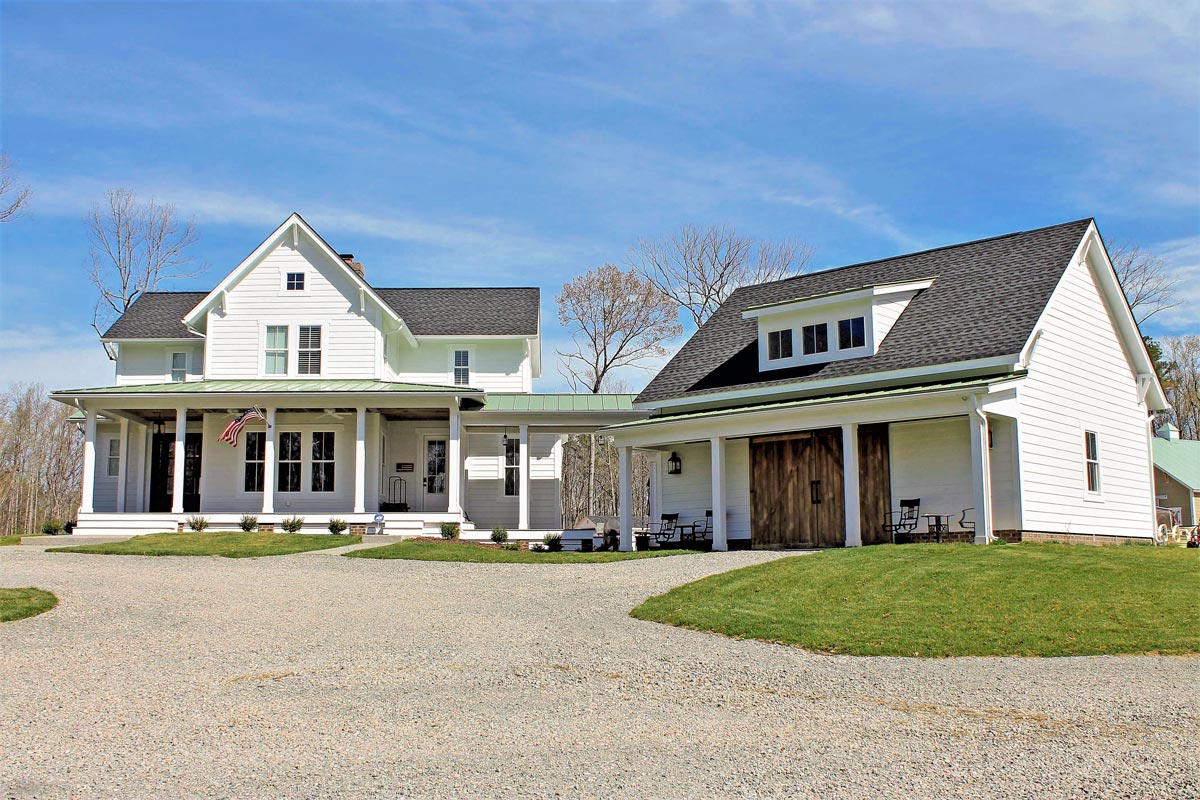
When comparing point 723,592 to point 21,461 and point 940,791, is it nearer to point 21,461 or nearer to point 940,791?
point 940,791

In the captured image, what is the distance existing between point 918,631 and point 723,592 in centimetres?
328

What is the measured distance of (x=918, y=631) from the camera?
11.6 metres

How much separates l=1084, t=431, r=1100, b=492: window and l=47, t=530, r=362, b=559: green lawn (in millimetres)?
15616

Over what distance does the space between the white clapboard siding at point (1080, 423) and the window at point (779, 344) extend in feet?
17.7

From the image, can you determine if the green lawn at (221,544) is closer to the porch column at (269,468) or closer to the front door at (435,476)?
the porch column at (269,468)

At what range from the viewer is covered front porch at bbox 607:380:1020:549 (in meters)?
19.0

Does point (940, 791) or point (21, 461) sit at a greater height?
point (21, 461)

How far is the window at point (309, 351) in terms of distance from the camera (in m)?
29.0

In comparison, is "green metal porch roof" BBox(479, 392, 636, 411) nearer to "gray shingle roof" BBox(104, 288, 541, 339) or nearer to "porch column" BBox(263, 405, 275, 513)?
"gray shingle roof" BBox(104, 288, 541, 339)

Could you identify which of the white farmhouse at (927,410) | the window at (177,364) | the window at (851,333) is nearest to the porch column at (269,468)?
the window at (177,364)

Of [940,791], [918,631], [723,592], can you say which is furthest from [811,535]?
[940,791]

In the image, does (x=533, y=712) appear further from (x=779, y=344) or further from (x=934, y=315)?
(x=779, y=344)

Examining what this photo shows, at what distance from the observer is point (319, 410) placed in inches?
1075

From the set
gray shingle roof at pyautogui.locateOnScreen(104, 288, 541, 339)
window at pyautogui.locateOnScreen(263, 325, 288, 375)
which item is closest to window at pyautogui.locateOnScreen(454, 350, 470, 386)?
gray shingle roof at pyautogui.locateOnScreen(104, 288, 541, 339)
